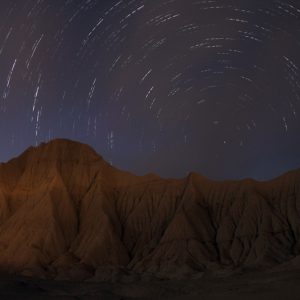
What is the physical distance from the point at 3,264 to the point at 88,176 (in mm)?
26841

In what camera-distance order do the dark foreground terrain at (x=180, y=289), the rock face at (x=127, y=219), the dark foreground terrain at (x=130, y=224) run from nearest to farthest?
1. the dark foreground terrain at (x=180, y=289)
2. the dark foreground terrain at (x=130, y=224)
3. the rock face at (x=127, y=219)

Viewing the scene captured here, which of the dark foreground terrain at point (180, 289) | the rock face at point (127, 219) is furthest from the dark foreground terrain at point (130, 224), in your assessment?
the dark foreground terrain at point (180, 289)

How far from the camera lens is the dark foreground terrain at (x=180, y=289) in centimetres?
4612

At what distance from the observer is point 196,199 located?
98.8m

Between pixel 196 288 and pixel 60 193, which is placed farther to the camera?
pixel 60 193

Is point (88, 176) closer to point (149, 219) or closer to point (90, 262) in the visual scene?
point (149, 219)

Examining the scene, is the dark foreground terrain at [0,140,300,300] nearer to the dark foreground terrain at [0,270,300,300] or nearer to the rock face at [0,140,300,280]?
the rock face at [0,140,300,280]

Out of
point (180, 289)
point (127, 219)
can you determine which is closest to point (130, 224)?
point (127, 219)

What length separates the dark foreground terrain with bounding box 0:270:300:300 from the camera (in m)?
46.1

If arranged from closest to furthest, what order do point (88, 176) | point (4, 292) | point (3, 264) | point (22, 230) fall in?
1. point (4, 292)
2. point (3, 264)
3. point (22, 230)
4. point (88, 176)

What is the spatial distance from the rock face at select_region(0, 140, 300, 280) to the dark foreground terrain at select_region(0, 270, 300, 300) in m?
14.1

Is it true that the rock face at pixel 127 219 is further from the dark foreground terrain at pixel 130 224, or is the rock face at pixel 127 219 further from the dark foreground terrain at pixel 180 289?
the dark foreground terrain at pixel 180 289

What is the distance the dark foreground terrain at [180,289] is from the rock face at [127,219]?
46.3ft

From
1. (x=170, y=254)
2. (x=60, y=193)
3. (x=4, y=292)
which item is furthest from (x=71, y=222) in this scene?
(x=4, y=292)
